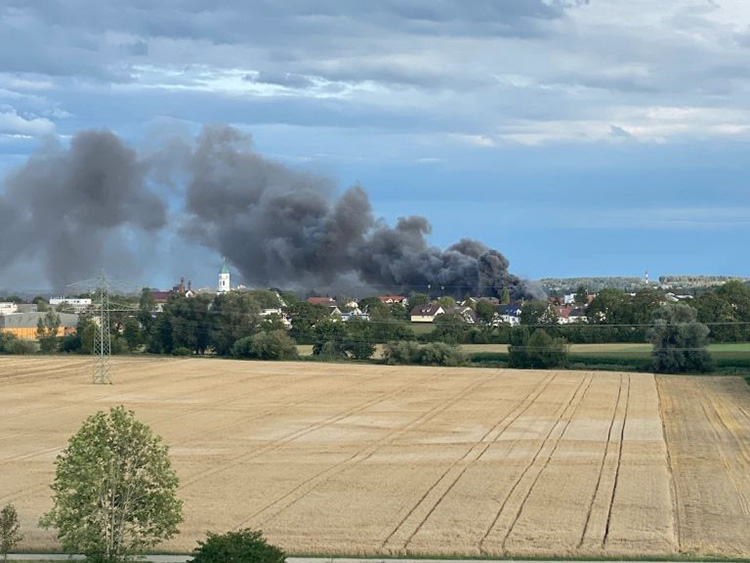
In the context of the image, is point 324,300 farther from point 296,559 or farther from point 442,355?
point 296,559

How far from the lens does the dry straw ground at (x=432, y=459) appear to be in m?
22.9

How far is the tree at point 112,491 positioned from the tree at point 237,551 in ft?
8.21

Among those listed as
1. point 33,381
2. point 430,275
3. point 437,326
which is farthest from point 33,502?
point 430,275

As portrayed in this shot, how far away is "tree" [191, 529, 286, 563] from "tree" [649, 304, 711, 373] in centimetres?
6026

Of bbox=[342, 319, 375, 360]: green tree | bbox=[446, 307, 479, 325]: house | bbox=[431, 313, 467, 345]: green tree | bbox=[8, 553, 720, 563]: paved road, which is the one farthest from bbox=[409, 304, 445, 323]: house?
bbox=[8, 553, 720, 563]: paved road

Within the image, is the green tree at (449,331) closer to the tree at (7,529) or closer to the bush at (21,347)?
the bush at (21,347)

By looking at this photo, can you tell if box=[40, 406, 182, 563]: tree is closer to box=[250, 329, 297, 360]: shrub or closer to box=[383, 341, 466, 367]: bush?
box=[383, 341, 466, 367]: bush

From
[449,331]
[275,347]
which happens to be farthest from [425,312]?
[275,347]

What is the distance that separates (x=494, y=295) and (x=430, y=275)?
892 centimetres

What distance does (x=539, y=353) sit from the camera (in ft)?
254

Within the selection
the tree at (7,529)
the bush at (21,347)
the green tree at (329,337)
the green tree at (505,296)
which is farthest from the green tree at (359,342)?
the tree at (7,529)

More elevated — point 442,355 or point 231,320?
point 231,320

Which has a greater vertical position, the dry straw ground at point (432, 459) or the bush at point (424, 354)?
the bush at point (424, 354)

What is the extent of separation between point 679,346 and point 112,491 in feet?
199
